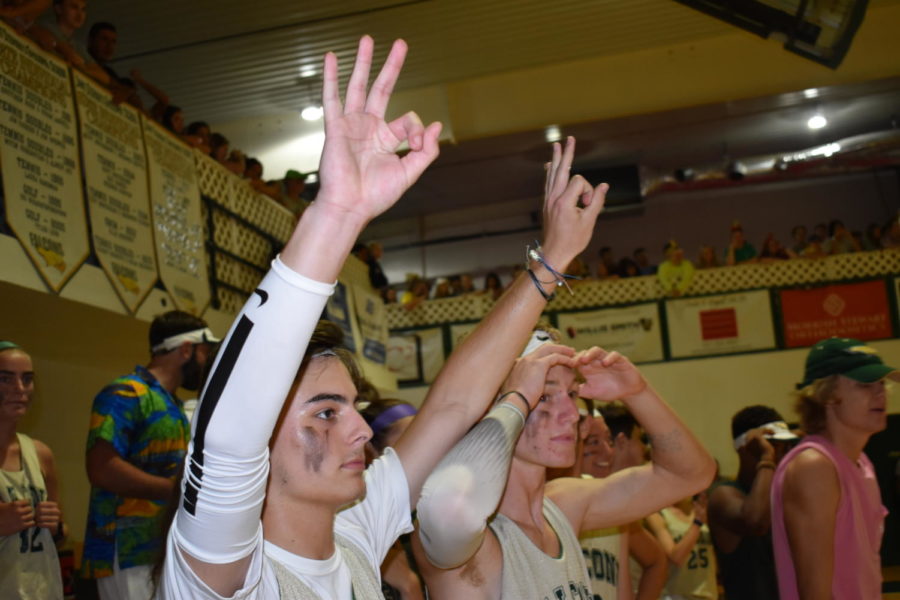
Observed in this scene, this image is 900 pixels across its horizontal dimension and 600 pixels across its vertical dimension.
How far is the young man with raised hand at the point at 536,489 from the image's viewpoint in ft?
6.49

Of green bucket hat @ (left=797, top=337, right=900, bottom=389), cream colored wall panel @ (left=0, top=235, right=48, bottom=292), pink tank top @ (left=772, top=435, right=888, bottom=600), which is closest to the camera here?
pink tank top @ (left=772, top=435, right=888, bottom=600)

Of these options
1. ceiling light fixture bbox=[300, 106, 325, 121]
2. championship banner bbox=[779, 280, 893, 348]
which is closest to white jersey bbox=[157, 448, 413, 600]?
ceiling light fixture bbox=[300, 106, 325, 121]

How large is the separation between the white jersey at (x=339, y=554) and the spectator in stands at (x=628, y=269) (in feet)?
43.9

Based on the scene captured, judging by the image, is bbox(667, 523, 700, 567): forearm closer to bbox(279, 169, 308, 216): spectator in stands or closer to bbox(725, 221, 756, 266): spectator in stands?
bbox(279, 169, 308, 216): spectator in stands

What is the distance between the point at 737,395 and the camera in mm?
14172

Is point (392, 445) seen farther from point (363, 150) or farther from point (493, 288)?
point (493, 288)

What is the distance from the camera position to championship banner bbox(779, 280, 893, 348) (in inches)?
555

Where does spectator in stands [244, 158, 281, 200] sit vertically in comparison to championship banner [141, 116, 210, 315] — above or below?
above

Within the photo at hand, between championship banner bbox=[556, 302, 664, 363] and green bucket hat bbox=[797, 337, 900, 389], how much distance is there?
10.7 metres

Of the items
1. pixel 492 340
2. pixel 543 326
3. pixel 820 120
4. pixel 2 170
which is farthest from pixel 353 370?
pixel 820 120

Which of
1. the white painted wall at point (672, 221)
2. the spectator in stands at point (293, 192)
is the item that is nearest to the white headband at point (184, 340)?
the spectator in stands at point (293, 192)

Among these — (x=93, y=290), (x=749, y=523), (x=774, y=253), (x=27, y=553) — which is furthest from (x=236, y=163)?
(x=774, y=253)

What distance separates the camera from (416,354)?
1520 centimetres

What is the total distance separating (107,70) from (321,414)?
6563 millimetres
